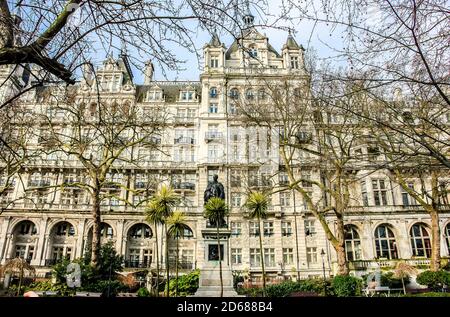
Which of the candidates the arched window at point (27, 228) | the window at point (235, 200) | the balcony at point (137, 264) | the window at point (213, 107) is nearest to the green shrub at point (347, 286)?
the window at point (235, 200)

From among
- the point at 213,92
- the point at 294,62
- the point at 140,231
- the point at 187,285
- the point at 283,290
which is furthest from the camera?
the point at 294,62

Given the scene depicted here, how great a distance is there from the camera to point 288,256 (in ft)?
111

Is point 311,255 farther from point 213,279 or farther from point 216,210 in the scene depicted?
point 216,210

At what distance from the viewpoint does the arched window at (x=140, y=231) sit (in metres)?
36.5

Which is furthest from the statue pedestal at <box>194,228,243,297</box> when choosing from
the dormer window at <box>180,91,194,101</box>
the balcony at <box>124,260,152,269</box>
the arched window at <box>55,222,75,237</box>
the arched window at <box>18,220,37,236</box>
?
the dormer window at <box>180,91,194,101</box>

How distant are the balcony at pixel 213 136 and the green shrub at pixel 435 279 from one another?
23718 millimetres

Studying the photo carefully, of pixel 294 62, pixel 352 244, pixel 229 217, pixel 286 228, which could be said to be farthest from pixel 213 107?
pixel 352 244

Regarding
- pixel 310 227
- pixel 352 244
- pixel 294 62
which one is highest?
pixel 294 62

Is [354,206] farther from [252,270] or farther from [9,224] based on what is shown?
[9,224]

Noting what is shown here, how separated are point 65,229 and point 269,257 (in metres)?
22.4

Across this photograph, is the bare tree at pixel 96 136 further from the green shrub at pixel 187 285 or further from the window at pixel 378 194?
the window at pixel 378 194
